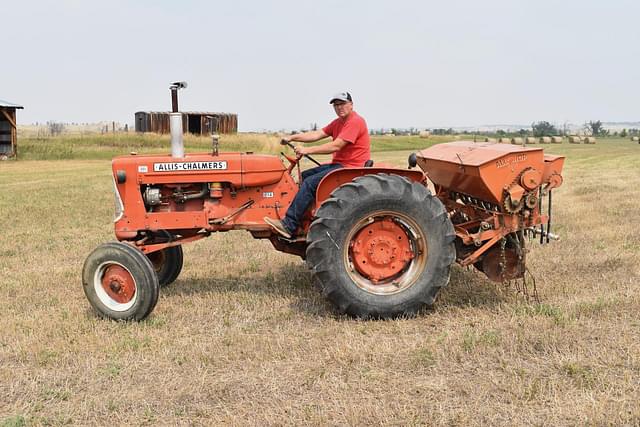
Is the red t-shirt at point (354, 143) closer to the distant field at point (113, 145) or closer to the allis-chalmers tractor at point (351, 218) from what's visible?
the allis-chalmers tractor at point (351, 218)

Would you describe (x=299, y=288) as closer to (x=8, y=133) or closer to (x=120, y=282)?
(x=120, y=282)

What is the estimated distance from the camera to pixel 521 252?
17.9ft

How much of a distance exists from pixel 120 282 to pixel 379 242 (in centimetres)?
219

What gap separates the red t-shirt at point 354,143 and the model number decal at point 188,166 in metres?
1.03

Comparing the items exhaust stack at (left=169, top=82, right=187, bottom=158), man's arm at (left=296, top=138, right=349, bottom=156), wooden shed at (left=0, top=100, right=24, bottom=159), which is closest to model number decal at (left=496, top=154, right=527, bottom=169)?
man's arm at (left=296, top=138, right=349, bottom=156)

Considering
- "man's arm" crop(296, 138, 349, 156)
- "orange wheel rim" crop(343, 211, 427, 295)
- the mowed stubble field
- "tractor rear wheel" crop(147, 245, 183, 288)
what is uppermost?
"man's arm" crop(296, 138, 349, 156)

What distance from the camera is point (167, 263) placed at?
21.4ft

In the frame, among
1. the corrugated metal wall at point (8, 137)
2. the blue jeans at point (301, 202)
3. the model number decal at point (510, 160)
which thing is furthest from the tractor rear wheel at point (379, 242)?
the corrugated metal wall at point (8, 137)

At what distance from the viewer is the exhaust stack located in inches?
221

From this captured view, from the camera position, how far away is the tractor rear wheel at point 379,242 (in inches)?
202

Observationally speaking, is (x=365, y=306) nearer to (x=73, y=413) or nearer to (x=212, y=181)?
(x=212, y=181)

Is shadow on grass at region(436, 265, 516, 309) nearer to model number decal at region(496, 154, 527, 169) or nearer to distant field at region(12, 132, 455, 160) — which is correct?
model number decal at region(496, 154, 527, 169)

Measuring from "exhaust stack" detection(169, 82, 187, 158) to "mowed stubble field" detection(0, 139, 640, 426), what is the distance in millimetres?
1376

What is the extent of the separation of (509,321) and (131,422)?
115 inches
